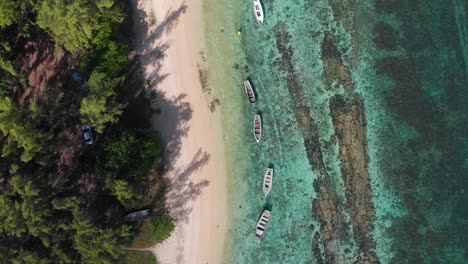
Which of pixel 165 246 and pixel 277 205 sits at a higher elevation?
pixel 277 205

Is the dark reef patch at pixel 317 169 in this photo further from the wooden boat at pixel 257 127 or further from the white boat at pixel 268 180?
the white boat at pixel 268 180

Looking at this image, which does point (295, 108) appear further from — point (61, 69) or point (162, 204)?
point (61, 69)

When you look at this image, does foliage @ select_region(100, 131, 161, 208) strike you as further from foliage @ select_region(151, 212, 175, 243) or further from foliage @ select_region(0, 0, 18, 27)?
foliage @ select_region(0, 0, 18, 27)

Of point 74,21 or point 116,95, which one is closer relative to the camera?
point 74,21

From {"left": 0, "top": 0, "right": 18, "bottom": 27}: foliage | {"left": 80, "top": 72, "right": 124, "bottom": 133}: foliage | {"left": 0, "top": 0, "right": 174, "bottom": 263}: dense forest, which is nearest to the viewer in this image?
{"left": 0, "top": 0, "right": 174, "bottom": 263}: dense forest

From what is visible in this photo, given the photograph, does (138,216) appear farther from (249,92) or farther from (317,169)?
(317,169)

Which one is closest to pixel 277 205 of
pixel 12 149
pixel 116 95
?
pixel 116 95

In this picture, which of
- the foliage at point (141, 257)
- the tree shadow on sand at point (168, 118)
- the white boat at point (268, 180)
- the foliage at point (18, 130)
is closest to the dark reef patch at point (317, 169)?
the white boat at point (268, 180)

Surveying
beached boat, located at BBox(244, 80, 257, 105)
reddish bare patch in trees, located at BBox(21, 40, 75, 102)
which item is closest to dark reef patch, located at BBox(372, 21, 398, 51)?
beached boat, located at BBox(244, 80, 257, 105)
